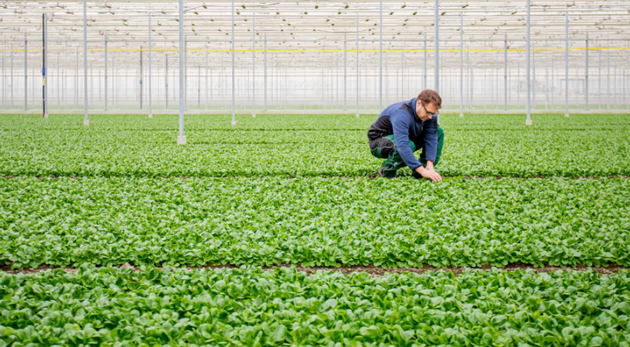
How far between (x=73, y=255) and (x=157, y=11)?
25.8 metres

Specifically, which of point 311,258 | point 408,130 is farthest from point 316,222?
point 408,130

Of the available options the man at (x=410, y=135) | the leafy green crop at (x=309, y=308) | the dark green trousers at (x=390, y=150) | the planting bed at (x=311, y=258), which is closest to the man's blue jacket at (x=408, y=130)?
the man at (x=410, y=135)

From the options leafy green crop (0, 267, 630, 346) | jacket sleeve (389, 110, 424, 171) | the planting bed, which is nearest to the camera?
leafy green crop (0, 267, 630, 346)

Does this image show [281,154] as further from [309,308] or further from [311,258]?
[309,308]

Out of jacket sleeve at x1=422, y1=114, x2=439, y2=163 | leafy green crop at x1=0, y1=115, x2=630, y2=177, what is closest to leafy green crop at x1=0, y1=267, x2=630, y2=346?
jacket sleeve at x1=422, y1=114, x2=439, y2=163

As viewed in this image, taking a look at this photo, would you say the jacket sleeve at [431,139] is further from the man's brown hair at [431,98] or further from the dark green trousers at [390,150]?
the man's brown hair at [431,98]

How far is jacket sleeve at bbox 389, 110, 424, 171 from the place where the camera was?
755 centimetres

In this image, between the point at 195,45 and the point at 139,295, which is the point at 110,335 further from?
the point at 195,45

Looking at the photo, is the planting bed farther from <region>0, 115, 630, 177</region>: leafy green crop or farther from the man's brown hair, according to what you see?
the man's brown hair

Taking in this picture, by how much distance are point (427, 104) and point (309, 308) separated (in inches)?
172

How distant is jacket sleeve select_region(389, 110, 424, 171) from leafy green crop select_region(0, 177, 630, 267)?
0.34m

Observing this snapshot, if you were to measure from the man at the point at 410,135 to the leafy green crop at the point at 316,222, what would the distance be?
389 millimetres

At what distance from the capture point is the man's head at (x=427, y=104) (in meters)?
7.23

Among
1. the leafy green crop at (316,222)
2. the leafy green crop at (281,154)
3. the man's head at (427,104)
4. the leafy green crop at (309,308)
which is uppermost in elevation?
the man's head at (427,104)
